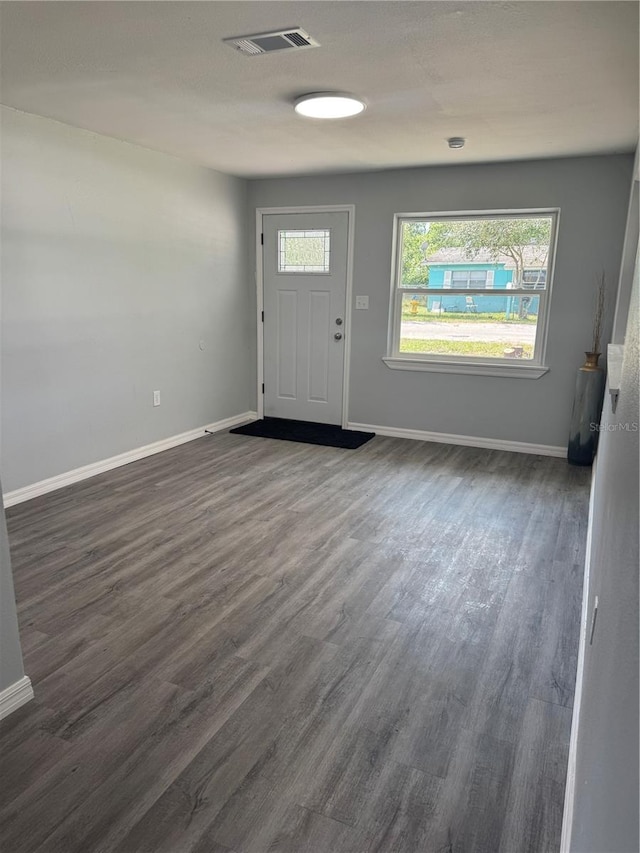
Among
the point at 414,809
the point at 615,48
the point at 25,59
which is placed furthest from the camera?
the point at 25,59

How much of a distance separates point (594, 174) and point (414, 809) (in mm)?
4423

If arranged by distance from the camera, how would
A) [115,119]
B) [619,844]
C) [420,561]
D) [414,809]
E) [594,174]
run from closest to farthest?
1. [619,844]
2. [414,809]
3. [420,561]
4. [115,119]
5. [594,174]

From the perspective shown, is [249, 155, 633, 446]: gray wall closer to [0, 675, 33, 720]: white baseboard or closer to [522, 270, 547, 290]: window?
[522, 270, 547, 290]: window

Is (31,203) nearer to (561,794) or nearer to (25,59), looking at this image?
(25,59)

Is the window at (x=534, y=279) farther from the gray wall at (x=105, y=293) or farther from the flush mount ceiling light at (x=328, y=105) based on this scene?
the gray wall at (x=105, y=293)

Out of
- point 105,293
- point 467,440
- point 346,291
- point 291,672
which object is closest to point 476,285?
point 346,291

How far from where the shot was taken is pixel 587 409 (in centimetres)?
438

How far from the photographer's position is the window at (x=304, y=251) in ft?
17.7

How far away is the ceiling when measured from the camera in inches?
79.3

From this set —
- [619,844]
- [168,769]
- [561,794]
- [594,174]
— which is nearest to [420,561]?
[561,794]

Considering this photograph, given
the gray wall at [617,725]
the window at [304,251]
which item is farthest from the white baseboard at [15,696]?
the window at [304,251]

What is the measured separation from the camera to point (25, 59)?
2518 mm

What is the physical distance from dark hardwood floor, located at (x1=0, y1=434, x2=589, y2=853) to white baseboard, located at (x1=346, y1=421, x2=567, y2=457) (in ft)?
3.54

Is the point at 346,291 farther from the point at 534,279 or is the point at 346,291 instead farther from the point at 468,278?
the point at 534,279
